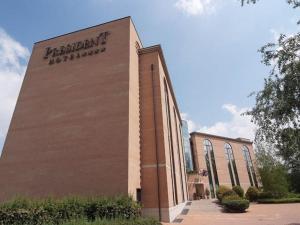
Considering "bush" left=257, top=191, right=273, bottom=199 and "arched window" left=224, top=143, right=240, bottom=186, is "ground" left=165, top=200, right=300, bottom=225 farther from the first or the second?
"arched window" left=224, top=143, right=240, bottom=186

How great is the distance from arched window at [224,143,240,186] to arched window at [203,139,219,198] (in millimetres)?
4317

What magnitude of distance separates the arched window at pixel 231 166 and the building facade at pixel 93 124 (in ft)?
110

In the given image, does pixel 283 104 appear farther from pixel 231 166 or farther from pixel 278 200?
pixel 231 166

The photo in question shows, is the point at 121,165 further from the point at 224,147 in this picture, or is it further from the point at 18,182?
the point at 224,147

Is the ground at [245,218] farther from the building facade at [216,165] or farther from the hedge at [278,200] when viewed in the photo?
the building facade at [216,165]

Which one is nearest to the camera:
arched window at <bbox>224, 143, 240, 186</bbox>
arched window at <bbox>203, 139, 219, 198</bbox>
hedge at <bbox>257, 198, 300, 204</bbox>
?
hedge at <bbox>257, 198, 300, 204</bbox>

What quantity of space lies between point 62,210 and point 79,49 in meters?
14.4

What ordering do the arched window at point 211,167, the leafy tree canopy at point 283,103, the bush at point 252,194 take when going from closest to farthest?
the leafy tree canopy at point 283,103 < the bush at point 252,194 < the arched window at point 211,167

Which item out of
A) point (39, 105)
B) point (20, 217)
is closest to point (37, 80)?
point (39, 105)

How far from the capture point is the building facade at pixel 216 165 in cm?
4331

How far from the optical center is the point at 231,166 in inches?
1929

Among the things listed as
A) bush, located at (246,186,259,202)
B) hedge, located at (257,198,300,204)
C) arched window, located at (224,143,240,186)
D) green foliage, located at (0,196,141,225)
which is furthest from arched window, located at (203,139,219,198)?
green foliage, located at (0,196,141,225)

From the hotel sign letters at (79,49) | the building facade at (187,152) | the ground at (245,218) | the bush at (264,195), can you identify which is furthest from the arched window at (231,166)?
the hotel sign letters at (79,49)

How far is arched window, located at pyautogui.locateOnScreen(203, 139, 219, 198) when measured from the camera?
4503cm
